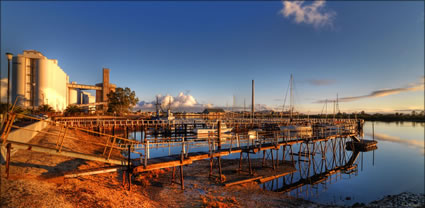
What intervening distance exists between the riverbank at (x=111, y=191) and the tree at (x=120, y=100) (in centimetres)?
5961

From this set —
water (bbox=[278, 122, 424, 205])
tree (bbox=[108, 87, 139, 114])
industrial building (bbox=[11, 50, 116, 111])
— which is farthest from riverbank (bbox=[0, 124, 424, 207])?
tree (bbox=[108, 87, 139, 114])

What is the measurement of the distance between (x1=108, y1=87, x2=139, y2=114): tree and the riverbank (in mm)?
59614

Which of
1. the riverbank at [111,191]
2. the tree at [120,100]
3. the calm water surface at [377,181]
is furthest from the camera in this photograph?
the tree at [120,100]

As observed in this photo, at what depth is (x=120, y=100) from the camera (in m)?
74.8

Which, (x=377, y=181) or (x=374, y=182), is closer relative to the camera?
(x=374, y=182)

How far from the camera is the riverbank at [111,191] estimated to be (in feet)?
26.9

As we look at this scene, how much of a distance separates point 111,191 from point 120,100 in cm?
6986

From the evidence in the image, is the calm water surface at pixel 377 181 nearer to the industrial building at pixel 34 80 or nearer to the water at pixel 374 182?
the water at pixel 374 182

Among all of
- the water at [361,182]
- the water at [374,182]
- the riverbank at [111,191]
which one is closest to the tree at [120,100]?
the riverbank at [111,191]

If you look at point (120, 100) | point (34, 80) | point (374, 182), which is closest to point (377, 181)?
point (374, 182)

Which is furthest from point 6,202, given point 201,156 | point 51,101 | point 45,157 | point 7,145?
point 51,101

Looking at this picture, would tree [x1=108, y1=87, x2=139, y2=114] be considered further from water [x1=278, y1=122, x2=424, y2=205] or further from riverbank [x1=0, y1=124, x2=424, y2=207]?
water [x1=278, y1=122, x2=424, y2=205]

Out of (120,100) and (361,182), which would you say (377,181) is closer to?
(361,182)

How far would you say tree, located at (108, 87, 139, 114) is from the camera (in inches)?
2922
